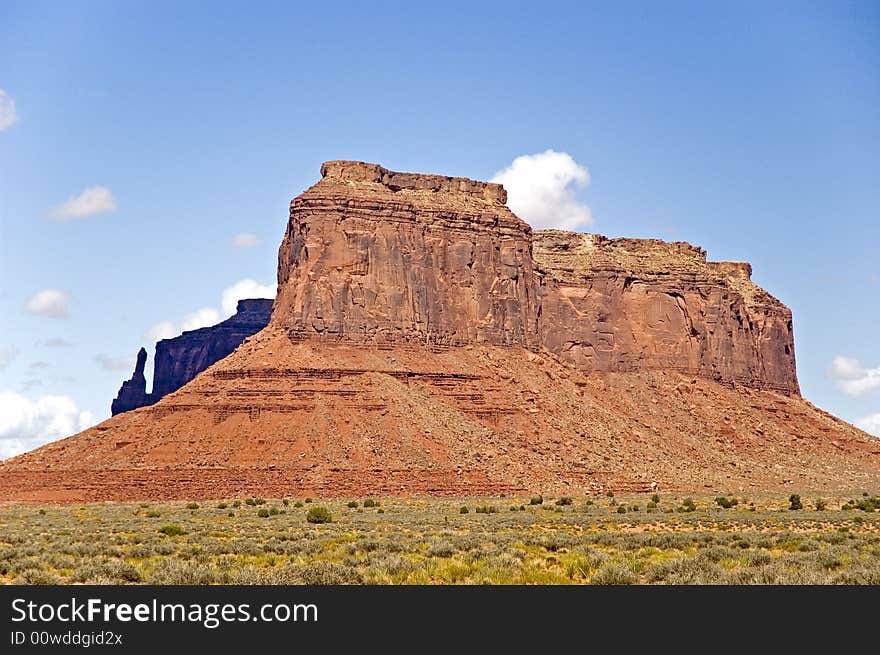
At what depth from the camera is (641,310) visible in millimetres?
129750

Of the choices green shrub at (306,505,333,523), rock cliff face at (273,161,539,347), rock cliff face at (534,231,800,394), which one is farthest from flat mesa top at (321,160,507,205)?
green shrub at (306,505,333,523)

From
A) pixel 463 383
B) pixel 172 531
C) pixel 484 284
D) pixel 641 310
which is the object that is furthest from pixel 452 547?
pixel 641 310

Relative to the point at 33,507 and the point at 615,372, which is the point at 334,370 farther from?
the point at 615,372

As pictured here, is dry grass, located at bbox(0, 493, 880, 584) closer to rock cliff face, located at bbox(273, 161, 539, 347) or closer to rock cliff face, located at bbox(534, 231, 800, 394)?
rock cliff face, located at bbox(273, 161, 539, 347)

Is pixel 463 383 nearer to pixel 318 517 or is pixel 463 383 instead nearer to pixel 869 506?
pixel 869 506

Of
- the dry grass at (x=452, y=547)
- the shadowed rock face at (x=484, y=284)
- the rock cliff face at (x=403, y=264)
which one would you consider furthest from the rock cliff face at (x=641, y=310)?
the dry grass at (x=452, y=547)

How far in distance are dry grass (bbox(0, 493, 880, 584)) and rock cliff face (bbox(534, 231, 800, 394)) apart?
63.3 metres

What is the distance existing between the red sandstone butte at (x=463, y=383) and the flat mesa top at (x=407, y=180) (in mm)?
190

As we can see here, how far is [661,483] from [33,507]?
42.1 metres

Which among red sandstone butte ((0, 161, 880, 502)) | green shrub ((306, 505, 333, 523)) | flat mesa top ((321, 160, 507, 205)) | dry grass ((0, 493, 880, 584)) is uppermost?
flat mesa top ((321, 160, 507, 205))

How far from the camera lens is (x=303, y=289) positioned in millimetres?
106812

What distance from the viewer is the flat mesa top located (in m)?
114

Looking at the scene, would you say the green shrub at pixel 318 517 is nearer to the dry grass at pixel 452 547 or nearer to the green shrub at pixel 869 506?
the dry grass at pixel 452 547

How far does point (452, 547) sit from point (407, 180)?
8401 cm
